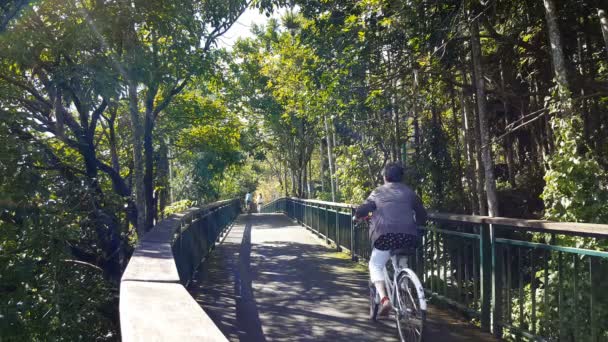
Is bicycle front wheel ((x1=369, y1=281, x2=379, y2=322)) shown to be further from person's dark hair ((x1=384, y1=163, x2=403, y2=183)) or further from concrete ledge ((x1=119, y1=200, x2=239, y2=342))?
concrete ledge ((x1=119, y1=200, x2=239, y2=342))

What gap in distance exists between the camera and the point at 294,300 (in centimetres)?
743

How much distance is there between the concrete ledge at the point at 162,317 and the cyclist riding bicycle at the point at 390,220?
2.95m

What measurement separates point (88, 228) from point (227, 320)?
217 inches

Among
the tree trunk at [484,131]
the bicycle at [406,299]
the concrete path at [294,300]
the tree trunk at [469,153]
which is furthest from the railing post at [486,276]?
the tree trunk at [469,153]

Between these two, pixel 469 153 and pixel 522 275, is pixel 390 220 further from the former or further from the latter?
pixel 469 153

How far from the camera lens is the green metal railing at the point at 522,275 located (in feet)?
14.2

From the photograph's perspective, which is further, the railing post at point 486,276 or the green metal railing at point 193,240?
the green metal railing at point 193,240

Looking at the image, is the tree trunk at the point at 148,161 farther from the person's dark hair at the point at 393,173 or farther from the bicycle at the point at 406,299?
the bicycle at the point at 406,299

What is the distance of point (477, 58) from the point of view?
8758mm

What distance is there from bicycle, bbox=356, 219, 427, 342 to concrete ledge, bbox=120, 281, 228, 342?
2.68m

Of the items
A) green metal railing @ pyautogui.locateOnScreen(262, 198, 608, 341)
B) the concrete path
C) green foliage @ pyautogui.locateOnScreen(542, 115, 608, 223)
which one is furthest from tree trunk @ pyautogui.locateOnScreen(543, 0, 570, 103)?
the concrete path

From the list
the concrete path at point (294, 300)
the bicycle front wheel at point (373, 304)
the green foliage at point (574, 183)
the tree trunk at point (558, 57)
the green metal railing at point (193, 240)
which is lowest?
the concrete path at point (294, 300)

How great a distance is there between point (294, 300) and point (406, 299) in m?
2.67

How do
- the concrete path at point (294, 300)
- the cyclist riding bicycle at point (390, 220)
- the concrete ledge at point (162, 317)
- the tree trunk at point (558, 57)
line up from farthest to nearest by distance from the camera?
the tree trunk at point (558, 57) → the concrete path at point (294, 300) → the cyclist riding bicycle at point (390, 220) → the concrete ledge at point (162, 317)
